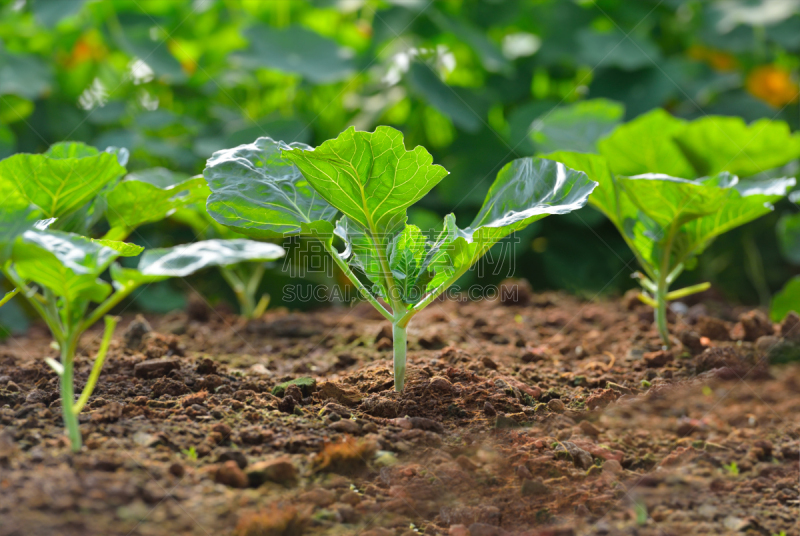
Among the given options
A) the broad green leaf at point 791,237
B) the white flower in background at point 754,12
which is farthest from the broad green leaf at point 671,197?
the white flower in background at point 754,12

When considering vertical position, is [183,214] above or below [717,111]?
below

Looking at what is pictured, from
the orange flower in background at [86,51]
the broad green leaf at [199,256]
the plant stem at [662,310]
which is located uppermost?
the orange flower in background at [86,51]

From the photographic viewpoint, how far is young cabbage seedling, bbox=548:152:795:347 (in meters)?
1.11

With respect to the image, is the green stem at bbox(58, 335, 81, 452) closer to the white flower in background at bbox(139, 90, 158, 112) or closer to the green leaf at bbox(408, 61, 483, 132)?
the green leaf at bbox(408, 61, 483, 132)

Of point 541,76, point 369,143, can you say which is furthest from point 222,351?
point 541,76

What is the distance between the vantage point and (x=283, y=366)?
4.03 ft

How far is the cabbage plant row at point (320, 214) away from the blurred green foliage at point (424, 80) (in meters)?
1.00

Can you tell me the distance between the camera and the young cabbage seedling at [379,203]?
0.89 metres

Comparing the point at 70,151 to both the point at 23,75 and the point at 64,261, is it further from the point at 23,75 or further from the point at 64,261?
the point at 23,75

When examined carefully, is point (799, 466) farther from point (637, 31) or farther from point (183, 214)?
point (637, 31)

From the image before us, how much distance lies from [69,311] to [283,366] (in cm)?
51

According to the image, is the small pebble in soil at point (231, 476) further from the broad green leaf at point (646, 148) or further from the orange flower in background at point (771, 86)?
the orange flower in background at point (771, 86)

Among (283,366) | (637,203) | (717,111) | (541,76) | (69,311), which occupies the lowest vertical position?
(283,366)

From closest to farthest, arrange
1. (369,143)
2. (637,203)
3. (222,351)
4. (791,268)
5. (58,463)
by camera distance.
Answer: (58,463)
(369,143)
(637,203)
(222,351)
(791,268)
